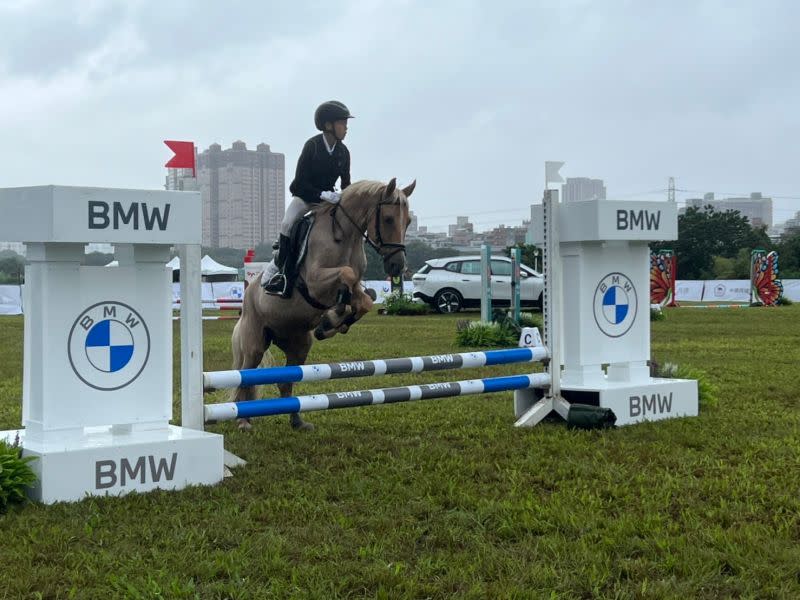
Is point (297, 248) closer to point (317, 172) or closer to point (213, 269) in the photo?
point (317, 172)

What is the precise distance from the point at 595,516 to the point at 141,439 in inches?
87.6

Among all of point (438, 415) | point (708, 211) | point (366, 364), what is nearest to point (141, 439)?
point (366, 364)

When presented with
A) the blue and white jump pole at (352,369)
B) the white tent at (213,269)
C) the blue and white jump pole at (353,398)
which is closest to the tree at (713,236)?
the white tent at (213,269)

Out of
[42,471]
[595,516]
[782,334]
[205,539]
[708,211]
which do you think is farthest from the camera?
[708,211]

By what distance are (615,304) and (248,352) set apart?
265 cm

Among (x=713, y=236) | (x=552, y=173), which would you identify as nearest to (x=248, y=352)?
(x=552, y=173)

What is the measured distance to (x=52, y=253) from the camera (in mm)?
4242

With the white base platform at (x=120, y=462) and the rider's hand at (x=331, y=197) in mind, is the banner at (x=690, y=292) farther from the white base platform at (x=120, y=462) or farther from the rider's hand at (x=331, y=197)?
the white base platform at (x=120, y=462)

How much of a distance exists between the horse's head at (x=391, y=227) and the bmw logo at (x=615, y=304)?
4.91 feet

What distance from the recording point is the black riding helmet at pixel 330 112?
6.00 metres

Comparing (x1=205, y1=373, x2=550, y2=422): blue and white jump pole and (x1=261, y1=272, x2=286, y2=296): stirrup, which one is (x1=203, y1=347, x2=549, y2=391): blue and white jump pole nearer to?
(x1=205, y1=373, x2=550, y2=422): blue and white jump pole

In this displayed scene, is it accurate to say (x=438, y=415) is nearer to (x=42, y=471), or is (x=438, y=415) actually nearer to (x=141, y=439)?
(x=141, y=439)

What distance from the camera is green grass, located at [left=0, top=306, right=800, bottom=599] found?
302 centimetres

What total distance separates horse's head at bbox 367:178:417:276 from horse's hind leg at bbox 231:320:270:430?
117cm
